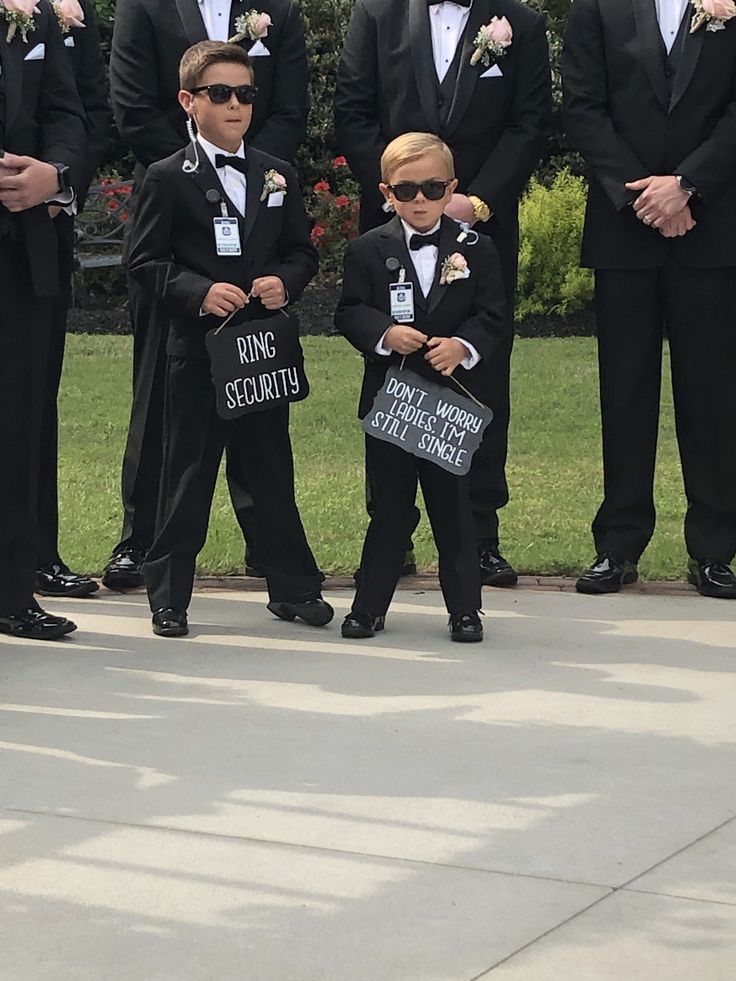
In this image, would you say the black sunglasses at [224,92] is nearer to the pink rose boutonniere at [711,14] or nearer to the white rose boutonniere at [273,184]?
the white rose boutonniere at [273,184]

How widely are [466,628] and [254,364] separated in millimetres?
1137

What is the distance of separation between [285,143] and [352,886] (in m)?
3.81

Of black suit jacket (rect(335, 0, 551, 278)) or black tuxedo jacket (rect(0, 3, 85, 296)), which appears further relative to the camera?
black suit jacket (rect(335, 0, 551, 278))

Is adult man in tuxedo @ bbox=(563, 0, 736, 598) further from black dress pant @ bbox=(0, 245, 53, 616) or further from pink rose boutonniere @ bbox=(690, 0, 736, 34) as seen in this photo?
black dress pant @ bbox=(0, 245, 53, 616)

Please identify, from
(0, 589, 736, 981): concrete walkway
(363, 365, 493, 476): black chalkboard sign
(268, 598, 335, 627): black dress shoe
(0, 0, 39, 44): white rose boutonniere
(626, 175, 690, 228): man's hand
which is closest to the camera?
(0, 589, 736, 981): concrete walkway

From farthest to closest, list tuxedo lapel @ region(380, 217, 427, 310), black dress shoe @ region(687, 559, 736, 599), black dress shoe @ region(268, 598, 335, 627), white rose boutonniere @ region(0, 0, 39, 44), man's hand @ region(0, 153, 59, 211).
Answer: black dress shoe @ region(687, 559, 736, 599)
black dress shoe @ region(268, 598, 335, 627)
tuxedo lapel @ region(380, 217, 427, 310)
white rose boutonniere @ region(0, 0, 39, 44)
man's hand @ region(0, 153, 59, 211)

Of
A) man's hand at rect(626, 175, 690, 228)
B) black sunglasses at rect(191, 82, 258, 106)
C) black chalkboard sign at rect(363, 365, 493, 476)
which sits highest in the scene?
black sunglasses at rect(191, 82, 258, 106)

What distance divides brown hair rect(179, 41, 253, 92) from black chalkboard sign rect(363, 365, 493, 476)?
117cm

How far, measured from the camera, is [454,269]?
21.8 ft

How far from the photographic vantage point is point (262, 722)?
5.51 m

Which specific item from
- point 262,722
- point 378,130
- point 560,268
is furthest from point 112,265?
point 262,722

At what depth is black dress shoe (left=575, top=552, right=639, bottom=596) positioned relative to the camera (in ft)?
24.3

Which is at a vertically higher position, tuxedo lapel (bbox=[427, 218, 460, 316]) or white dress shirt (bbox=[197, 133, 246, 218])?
white dress shirt (bbox=[197, 133, 246, 218])

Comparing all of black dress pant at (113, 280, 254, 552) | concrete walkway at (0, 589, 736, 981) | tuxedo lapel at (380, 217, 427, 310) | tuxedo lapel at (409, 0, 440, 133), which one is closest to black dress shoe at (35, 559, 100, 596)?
black dress pant at (113, 280, 254, 552)
